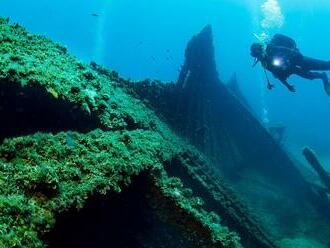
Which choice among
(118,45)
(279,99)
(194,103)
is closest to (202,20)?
(118,45)

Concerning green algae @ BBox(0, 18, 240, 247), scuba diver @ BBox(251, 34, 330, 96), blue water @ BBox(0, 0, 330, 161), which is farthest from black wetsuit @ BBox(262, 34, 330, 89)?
blue water @ BBox(0, 0, 330, 161)

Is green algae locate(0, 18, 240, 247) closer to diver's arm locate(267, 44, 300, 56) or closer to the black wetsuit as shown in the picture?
the black wetsuit

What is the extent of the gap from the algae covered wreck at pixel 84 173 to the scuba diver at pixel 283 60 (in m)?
3.82

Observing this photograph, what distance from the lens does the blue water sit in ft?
463

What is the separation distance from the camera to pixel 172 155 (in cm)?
507

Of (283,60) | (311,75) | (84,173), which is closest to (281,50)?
(283,60)

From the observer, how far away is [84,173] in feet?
8.88

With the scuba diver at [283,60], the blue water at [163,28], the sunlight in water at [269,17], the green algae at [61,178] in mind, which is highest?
the blue water at [163,28]

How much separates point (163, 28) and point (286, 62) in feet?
538

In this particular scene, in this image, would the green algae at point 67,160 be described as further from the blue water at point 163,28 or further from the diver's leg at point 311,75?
the blue water at point 163,28

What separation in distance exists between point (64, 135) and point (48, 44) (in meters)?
2.37

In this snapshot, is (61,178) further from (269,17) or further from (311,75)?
(269,17)

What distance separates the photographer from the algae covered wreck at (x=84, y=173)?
2.29 metres

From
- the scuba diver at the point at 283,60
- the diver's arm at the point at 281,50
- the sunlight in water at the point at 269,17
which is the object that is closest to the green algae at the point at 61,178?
the scuba diver at the point at 283,60
